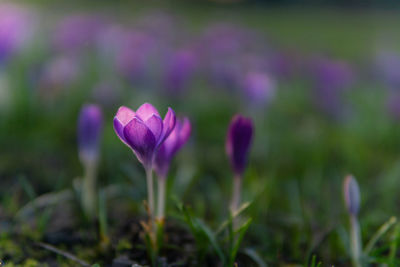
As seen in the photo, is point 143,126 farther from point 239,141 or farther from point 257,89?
point 257,89

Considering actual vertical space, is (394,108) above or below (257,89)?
below

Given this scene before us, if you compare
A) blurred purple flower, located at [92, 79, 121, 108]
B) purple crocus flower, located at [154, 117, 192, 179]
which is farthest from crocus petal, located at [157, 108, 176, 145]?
blurred purple flower, located at [92, 79, 121, 108]

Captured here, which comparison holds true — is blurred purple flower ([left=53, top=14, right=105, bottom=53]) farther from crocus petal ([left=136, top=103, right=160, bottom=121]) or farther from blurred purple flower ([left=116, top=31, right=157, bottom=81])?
crocus petal ([left=136, top=103, right=160, bottom=121])

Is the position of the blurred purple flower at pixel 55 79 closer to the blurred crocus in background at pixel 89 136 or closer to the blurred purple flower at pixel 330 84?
the blurred crocus in background at pixel 89 136

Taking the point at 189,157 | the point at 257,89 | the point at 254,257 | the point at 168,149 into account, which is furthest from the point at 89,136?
the point at 257,89

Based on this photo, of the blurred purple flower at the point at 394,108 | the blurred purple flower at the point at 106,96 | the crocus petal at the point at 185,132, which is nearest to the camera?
the crocus petal at the point at 185,132

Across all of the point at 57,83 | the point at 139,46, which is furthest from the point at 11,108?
the point at 139,46

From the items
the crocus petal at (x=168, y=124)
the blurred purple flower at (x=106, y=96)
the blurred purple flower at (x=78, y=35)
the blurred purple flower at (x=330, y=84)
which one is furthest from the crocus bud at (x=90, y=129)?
the blurred purple flower at (x=330, y=84)
